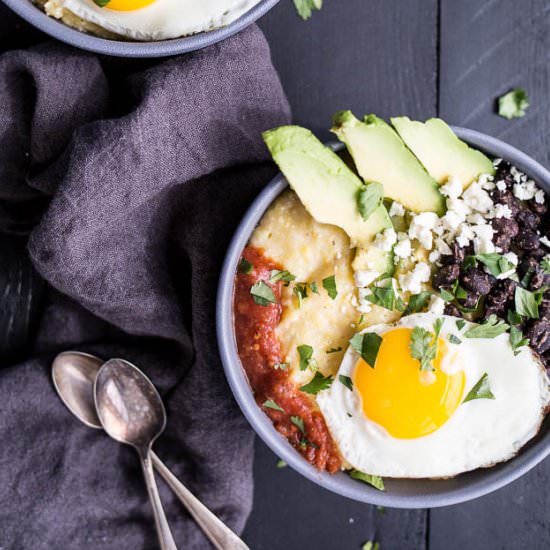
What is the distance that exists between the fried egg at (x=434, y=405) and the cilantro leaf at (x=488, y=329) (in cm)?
3

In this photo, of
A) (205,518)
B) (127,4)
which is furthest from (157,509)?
(127,4)

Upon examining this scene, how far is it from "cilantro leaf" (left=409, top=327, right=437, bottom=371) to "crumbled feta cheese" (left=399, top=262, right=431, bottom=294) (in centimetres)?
11

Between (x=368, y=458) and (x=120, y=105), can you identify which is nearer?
(x=368, y=458)

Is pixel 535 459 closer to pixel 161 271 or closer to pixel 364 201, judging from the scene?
pixel 364 201

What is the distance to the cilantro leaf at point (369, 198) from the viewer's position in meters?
2.21

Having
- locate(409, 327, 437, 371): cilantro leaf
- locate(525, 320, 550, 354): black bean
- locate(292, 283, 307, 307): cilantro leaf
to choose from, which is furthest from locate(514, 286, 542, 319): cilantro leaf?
locate(292, 283, 307, 307): cilantro leaf

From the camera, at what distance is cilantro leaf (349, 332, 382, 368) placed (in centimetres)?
227

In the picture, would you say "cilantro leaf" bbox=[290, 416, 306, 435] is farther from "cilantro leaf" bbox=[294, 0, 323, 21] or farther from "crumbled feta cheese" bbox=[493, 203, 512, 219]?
"cilantro leaf" bbox=[294, 0, 323, 21]

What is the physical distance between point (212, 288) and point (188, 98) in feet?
1.85

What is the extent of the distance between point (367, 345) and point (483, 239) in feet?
1.38

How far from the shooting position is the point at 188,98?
8.06 feet

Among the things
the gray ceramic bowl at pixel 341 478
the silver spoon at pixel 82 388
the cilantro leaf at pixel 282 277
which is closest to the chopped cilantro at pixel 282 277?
the cilantro leaf at pixel 282 277

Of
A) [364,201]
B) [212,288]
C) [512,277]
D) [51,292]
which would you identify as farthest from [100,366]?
[512,277]

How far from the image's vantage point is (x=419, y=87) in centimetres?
287
